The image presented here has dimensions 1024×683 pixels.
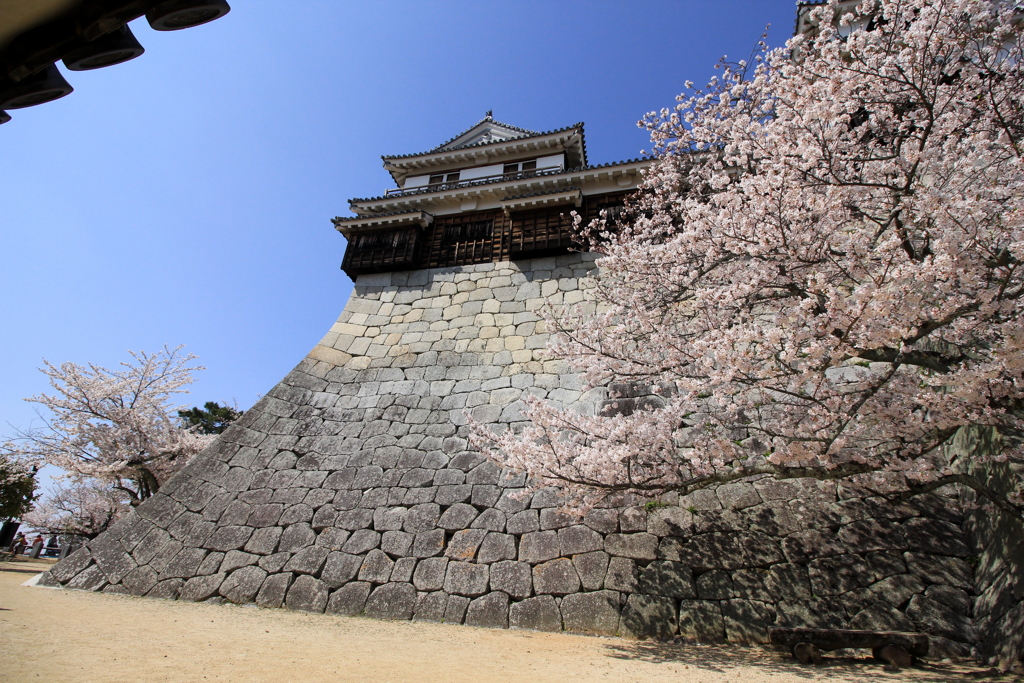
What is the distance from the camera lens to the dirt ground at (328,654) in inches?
108

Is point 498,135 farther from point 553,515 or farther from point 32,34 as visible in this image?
point 32,34

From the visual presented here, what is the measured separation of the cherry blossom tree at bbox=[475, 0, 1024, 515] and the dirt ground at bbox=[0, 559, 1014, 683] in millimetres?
1318

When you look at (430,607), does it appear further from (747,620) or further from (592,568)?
(747,620)

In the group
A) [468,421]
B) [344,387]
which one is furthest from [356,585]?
[344,387]

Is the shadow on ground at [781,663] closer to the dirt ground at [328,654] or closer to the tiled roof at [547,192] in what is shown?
the dirt ground at [328,654]

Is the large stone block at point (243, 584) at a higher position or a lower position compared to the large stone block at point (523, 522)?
lower

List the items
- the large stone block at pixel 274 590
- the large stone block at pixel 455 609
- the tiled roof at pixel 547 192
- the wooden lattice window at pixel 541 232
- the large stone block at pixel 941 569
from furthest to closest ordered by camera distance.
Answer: the tiled roof at pixel 547 192 → the wooden lattice window at pixel 541 232 → the large stone block at pixel 274 590 → the large stone block at pixel 455 609 → the large stone block at pixel 941 569

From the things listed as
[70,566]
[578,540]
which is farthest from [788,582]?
[70,566]

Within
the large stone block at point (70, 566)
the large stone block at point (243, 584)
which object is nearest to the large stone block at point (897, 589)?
the large stone block at point (243, 584)

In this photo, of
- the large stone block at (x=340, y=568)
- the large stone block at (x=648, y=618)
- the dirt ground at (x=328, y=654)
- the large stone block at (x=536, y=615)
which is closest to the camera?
the dirt ground at (x=328, y=654)

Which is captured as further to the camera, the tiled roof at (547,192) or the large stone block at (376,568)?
the tiled roof at (547,192)

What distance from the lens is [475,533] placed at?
547 centimetres

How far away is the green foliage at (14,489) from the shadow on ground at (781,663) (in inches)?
483

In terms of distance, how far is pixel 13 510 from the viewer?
9.34 m
